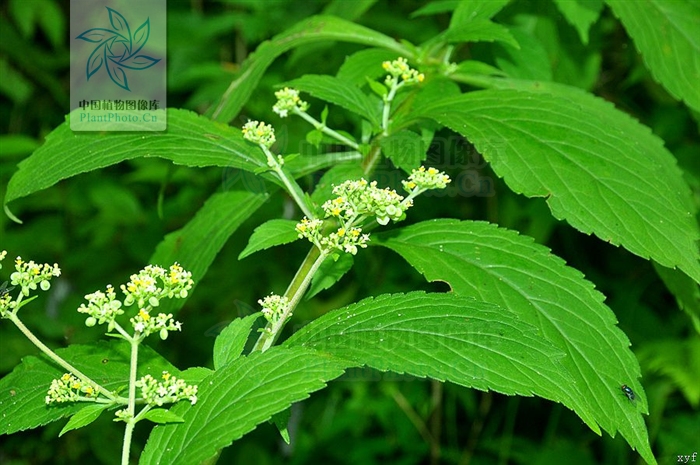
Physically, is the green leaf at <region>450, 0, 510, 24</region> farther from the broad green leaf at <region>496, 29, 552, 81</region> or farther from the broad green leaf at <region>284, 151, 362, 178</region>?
the broad green leaf at <region>284, 151, 362, 178</region>

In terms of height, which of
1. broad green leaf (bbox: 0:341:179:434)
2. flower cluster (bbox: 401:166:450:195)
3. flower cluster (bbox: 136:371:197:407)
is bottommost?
broad green leaf (bbox: 0:341:179:434)

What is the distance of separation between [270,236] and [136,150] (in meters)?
0.38

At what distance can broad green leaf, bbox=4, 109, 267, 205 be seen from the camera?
66.9 inches

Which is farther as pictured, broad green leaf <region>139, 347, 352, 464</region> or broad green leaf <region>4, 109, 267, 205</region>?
broad green leaf <region>4, 109, 267, 205</region>

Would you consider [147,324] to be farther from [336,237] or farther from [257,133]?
[257,133]

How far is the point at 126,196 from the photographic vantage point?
5184mm

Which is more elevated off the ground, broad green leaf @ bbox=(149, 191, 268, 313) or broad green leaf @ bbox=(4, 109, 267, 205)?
broad green leaf @ bbox=(4, 109, 267, 205)

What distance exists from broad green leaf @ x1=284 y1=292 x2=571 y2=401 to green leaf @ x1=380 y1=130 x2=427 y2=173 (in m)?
0.50

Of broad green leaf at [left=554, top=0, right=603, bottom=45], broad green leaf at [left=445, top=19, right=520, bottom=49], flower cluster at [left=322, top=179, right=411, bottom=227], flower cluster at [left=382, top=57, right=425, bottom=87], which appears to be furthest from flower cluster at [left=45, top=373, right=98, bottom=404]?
broad green leaf at [left=554, top=0, right=603, bottom=45]

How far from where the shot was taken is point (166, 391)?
1.31m

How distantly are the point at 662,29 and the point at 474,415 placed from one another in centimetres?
320

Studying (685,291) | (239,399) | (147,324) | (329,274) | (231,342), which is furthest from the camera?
(685,291)

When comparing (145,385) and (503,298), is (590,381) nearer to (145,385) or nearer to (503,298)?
(503,298)

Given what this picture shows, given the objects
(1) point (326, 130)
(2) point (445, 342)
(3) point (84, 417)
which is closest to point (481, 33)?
(1) point (326, 130)
